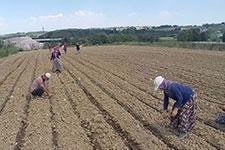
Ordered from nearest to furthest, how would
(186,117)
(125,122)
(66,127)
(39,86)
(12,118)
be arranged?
(186,117)
(66,127)
(125,122)
(12,118)
(39,86)

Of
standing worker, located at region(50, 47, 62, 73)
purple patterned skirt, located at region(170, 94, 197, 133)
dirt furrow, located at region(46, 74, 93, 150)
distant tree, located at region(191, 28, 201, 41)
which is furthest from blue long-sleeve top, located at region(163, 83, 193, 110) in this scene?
distant tree, located at region(191, 28, 201, 41)

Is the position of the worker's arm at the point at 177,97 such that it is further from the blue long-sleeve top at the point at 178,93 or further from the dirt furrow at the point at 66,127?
the dirt furrow at the point at 66,127

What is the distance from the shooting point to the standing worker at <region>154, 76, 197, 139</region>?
857 centimetres

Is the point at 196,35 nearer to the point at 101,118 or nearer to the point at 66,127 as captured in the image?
the point at 101,118

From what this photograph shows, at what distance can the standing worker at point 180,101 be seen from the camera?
8570 millimetres

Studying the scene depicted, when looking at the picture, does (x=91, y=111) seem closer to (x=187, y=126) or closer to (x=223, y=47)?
(x=187, y=126)

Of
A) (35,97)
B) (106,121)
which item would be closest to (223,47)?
(35,97)

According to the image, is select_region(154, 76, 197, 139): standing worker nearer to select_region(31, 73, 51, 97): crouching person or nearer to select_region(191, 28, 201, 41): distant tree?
select_region(31, 73, 51, 97): crouching person

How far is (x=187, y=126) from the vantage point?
358 inches

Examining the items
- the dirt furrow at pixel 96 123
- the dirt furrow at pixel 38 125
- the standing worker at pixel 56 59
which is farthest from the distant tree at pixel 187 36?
the dirt furrow at pixel 38 125

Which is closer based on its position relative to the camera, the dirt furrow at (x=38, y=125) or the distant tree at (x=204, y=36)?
the dirt furrow at (x=38, y=125)

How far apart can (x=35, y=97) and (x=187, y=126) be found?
25.1 ft

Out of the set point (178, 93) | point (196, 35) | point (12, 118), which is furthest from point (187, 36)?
point (178, 93)

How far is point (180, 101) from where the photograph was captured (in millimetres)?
8523
